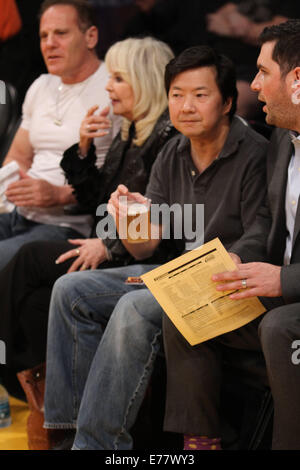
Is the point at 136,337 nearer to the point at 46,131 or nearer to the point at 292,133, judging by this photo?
the point at 292,133

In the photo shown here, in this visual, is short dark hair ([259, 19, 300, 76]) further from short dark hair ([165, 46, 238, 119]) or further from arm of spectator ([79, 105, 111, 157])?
arm of spectator ([79, 105, 111, 157])

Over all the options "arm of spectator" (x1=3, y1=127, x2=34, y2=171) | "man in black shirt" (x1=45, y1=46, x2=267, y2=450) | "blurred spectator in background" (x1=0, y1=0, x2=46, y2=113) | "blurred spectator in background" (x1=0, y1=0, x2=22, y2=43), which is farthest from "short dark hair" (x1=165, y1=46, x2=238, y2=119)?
"blurred spectator in background" (x1=0, y1=0, x2=22, y2=43)

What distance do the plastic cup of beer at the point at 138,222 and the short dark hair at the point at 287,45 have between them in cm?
67

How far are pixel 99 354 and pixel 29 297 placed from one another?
56 centimetres

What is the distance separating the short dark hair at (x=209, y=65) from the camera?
2.49 m

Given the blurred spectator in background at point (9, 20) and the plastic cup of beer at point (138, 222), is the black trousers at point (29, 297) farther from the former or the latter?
the blurred spectator in background at point (9, 20)

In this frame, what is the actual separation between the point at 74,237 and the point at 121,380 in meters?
1.07

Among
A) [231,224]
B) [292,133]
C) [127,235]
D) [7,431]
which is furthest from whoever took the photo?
[7,431]

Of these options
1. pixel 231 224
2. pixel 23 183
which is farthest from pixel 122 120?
pixel 231 224

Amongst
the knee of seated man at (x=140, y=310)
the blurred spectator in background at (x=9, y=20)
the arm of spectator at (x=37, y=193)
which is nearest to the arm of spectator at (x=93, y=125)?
the arm of spectator at (x=37, y=193)

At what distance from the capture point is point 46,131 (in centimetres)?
340

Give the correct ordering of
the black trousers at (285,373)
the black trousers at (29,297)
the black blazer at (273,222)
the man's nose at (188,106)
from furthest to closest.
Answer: the black trousers at (29,297), the man's nose at (188,106), the black blazer at (273,222), the black trousers at (285,373)

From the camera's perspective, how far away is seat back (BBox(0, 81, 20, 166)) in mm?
3578

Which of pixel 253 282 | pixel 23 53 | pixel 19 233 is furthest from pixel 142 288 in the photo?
pixel 23 53
